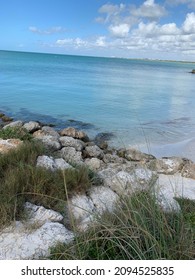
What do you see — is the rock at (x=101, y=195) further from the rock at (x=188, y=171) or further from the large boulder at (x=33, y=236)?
the rock at (x=188, y=171)

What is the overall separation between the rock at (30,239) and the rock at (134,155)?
20.9ft

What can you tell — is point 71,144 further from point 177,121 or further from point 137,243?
point 177,121

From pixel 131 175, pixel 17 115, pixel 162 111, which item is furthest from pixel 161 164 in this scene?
pixel 162 111

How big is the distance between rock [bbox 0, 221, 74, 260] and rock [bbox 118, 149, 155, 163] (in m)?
6.36

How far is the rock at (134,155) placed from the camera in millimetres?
9847

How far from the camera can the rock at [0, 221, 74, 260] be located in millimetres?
3320

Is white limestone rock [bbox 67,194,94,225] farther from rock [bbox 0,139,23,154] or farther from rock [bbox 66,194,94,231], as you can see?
rock [bbox 0,139,23,154]

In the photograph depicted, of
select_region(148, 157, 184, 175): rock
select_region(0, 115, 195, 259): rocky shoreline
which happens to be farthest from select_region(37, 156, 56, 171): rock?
select_region(148, 157, 184, 175): rock

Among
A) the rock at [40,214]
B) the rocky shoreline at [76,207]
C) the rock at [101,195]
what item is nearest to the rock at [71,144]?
the rocky shoreline at [76,207]

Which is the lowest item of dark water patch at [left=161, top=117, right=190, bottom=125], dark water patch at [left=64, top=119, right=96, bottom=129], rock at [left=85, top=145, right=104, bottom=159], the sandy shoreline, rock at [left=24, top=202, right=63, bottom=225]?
the sandy shoreline

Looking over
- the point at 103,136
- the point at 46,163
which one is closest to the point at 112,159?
the point at 103,136
